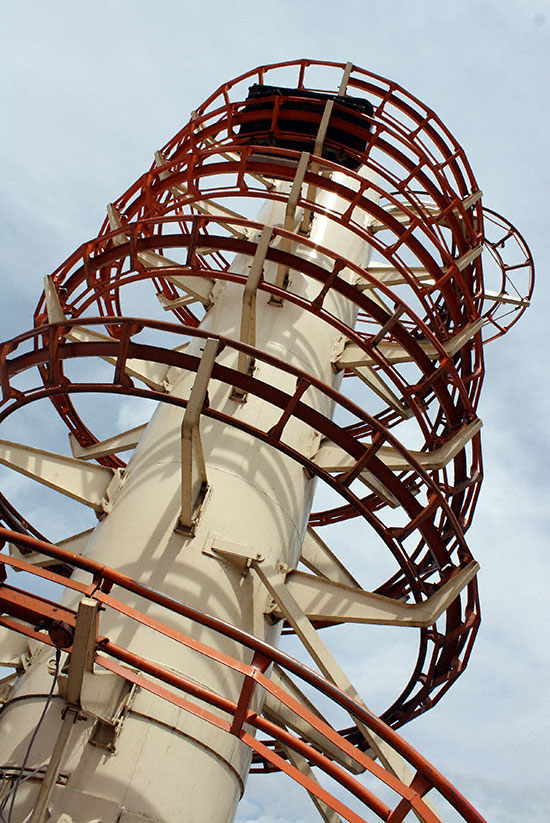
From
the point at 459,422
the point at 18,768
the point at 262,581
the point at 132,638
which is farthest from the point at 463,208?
the point at 18,768

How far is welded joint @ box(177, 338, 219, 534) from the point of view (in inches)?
407

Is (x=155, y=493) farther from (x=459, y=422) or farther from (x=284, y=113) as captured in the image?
(x=284, y=113)

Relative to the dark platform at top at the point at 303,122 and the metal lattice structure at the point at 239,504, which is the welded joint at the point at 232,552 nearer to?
the metal lattice structure at the point at 239,504

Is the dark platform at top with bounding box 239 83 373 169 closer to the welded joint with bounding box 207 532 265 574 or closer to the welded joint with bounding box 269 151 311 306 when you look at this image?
the welded joint with bounding box 269 151 311 306

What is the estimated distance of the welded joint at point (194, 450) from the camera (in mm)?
10344

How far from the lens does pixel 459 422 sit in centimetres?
1475

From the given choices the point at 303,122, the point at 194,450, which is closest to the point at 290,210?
the point at 194,450

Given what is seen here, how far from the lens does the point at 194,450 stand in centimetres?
1169

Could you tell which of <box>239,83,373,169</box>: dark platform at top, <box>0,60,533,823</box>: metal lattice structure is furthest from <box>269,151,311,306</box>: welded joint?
<box>239,83,373,169</box>: dark platform at top

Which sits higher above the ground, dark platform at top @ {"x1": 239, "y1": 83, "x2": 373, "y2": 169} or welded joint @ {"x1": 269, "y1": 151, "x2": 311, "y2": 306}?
dark platform at top @ {"x1": 239, "y1": 83, "x2": 373, "y2": 169}

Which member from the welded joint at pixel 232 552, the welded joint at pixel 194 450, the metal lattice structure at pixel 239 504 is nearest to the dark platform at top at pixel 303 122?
the metal lattice structure at pixel 239 504

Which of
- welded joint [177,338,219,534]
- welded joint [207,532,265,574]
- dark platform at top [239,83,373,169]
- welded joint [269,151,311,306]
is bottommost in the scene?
welded joint [207,532,265,574]

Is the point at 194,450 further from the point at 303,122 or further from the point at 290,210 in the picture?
the point at 303,122

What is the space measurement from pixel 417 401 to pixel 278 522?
3556mm
